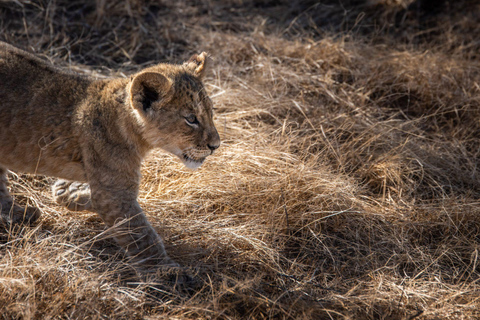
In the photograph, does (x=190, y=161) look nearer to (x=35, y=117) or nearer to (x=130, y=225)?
(x=130, y=225)

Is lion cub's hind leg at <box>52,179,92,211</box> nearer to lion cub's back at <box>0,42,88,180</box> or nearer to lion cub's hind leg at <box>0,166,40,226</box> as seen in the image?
lion cub's hind leg at <box>0,166,40,226</box>

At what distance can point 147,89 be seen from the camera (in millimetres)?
3510

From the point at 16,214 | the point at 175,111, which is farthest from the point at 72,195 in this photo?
the point at 175,111

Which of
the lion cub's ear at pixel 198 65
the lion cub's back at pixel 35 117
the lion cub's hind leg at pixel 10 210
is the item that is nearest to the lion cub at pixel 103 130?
the lion cub's back at pixel 35 117

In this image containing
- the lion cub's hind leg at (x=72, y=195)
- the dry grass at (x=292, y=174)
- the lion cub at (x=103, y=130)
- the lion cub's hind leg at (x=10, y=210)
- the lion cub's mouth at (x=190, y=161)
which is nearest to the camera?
the dry grass at (x=292, y=174)

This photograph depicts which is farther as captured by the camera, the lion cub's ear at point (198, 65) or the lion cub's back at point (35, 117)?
the lion cub's ear at point (198, 65)

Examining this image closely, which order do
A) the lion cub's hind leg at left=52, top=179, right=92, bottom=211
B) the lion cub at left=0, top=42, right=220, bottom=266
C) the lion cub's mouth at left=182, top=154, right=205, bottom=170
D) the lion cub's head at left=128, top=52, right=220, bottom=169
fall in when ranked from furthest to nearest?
the lion cub's hind leg at left=52, top=179, right=92, bottom=211, the lion cub's mouth at left=182, top=154, right=205, bottom=170, the lion cub at left=0, top=42, right=220, bottom=266, the lion cub's head at left=128, top=52, right=220, bottom=169

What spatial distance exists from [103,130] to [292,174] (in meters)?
1.83

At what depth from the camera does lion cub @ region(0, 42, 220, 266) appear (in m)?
3.62

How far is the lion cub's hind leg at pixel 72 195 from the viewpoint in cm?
421

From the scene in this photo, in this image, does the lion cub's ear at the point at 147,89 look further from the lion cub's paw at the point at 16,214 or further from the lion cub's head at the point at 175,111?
the lion cub's paw at the point at 16,214

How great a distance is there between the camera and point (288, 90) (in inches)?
240

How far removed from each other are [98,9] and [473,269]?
6.04 metres

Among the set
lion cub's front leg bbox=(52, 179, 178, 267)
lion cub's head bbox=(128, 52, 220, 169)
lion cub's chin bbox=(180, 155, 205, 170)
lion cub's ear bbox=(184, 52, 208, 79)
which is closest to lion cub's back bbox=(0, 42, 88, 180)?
lion cub's front leg bbox=(52, 179, 178, 267)
